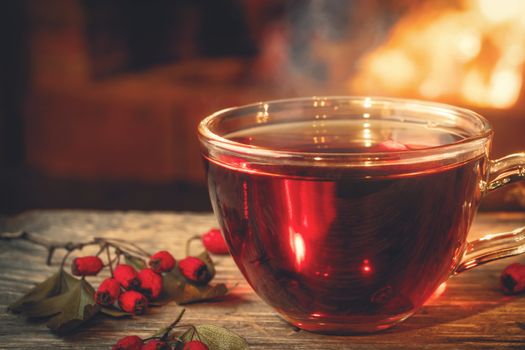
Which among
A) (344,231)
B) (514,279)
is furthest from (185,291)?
(514,279)

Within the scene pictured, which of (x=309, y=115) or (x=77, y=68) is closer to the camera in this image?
(x=309, y=115)

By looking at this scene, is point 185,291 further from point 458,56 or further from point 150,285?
point 458,56

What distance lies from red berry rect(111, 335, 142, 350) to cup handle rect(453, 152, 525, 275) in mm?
309

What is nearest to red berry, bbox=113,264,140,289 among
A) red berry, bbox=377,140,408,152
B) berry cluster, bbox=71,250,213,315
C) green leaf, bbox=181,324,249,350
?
berry cluster, bbox=71,250,213,315

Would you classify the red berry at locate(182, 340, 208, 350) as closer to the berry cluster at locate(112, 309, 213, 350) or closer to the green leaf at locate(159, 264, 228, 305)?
the berry cluster at locate(112, 309, 213, 350)

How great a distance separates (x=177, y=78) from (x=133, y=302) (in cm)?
230

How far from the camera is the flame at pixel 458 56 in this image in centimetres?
269

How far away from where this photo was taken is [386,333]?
653 millimetres

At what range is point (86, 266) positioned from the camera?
802 millimetres

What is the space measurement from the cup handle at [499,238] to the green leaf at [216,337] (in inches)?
8.8

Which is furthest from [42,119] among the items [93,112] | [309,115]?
[309,115]

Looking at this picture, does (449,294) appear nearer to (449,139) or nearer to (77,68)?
(449,139)

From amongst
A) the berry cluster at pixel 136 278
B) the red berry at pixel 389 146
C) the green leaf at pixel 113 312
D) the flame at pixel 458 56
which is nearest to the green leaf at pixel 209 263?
the berry cluster at pixel 136 278

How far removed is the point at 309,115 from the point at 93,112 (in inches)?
84.5
